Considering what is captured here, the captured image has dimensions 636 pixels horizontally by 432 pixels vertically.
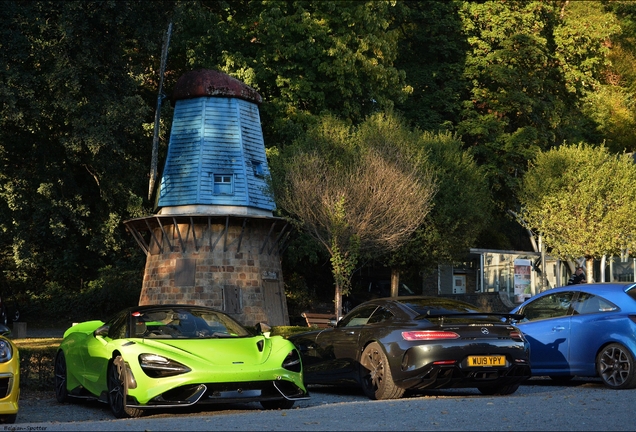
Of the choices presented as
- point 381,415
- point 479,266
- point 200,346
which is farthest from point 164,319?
point 479,266

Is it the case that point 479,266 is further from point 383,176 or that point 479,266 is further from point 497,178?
point 383,176

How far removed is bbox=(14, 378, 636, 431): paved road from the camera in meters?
9.20

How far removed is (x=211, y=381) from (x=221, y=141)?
25.6m

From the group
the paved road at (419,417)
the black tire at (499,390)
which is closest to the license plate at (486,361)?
the paved road at (419,417)

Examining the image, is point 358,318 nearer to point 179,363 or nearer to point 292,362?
point 292,362

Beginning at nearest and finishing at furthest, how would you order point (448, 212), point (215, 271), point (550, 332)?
point (550, 332) < point (215, 271) < point (448, 212)

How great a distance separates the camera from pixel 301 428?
29.5 feet

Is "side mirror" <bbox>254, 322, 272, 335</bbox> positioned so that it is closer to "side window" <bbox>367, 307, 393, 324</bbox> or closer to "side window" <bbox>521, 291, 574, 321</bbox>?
"side window" <bbox>367, 307, 393, 324</bbox>

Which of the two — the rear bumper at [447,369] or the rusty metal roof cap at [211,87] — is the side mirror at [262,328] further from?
the rusty metal roof cap at [211,87]

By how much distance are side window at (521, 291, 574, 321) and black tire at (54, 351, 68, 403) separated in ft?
24.1

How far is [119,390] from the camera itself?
37.7 feet

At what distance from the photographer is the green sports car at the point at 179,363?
11.1m

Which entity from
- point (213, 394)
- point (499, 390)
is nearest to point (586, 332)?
point (499, 390)

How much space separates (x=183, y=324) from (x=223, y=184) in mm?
23690
